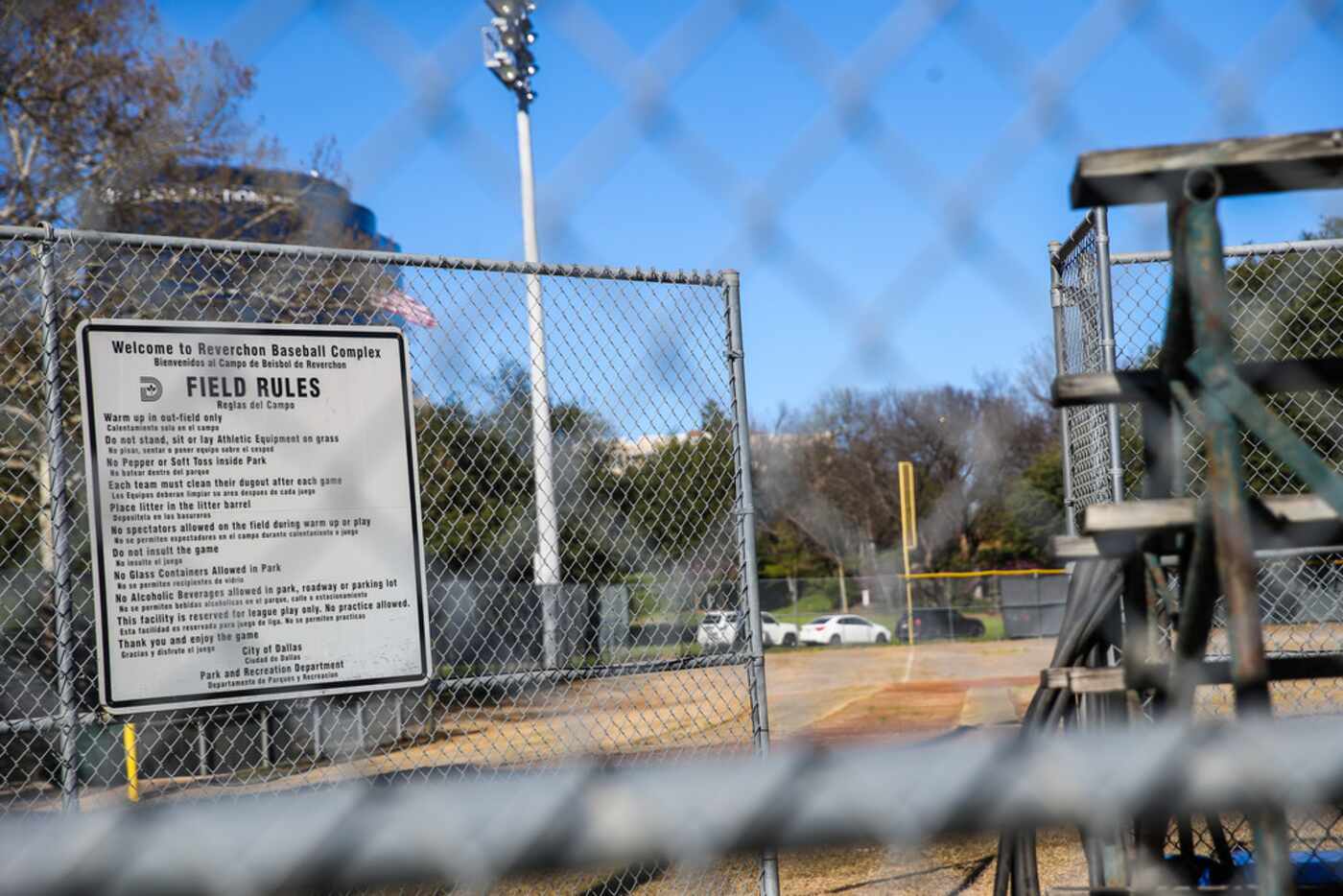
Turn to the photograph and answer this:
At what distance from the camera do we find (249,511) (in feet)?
12.0

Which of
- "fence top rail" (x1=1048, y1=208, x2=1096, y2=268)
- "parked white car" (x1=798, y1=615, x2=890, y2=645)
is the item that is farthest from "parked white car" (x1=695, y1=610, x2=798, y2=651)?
"parked white car" (x1=798, y1=615, x2=890, y2=645)

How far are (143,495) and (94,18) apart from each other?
13988 millimetres

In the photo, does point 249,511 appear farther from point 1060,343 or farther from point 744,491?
point 1060,343

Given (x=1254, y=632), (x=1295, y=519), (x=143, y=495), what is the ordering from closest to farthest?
(x=1254, y=632) → (x=1295, y=519) → (x=143, y=495)

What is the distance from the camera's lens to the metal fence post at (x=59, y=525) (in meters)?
3.49

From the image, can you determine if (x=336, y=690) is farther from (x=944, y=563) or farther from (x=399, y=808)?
(x=944, y=563)

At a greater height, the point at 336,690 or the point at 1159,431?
the point at 1159,431

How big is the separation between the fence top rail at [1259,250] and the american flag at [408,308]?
2.91m

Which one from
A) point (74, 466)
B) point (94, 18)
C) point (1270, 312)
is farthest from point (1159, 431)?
point (94, 18)

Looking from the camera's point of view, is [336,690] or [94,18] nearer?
[336,690]

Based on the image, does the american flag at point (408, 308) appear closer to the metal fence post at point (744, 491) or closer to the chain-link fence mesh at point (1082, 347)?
A: the metal fence post at point (744, 491)

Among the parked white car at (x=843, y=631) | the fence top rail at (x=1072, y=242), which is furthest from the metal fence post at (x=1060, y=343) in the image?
the parked white car at (x=843, y=631)

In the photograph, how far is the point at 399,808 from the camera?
922mm

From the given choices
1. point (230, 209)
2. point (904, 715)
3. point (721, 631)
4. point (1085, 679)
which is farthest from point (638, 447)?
point (230, 209)
